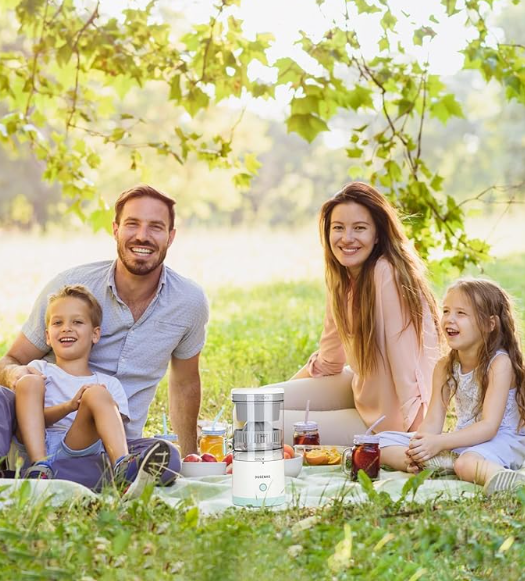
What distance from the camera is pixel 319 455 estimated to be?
492cm

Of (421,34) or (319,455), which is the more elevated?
(421,34)

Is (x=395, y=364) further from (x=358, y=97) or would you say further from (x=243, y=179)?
(x=243, y=179)

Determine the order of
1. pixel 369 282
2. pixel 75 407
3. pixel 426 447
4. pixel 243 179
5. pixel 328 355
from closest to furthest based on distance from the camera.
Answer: pixel 75 407 → pixel 426 447 → pixel 369 282 → pixel 328 355 → pixel 243 179

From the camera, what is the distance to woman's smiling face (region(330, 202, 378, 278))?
520 centimetres

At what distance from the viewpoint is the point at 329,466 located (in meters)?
4.85

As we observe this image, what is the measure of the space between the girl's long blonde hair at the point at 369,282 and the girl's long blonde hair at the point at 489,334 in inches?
15.6

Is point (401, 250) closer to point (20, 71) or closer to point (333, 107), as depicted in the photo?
point (333, 107)

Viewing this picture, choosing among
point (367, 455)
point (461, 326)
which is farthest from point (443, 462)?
point (461, 326)

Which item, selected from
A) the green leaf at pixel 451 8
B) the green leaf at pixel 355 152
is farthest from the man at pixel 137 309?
the green leaf at pixel 451 8

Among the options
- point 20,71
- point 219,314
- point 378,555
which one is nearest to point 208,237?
point 219,314

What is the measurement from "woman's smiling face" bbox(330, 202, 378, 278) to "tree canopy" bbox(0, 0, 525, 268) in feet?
2.13

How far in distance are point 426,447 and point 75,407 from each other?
163cm

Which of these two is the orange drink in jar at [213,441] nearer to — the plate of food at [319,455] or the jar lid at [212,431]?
the jar lid at [212,431]

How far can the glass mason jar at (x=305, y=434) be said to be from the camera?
5023 millimetres
